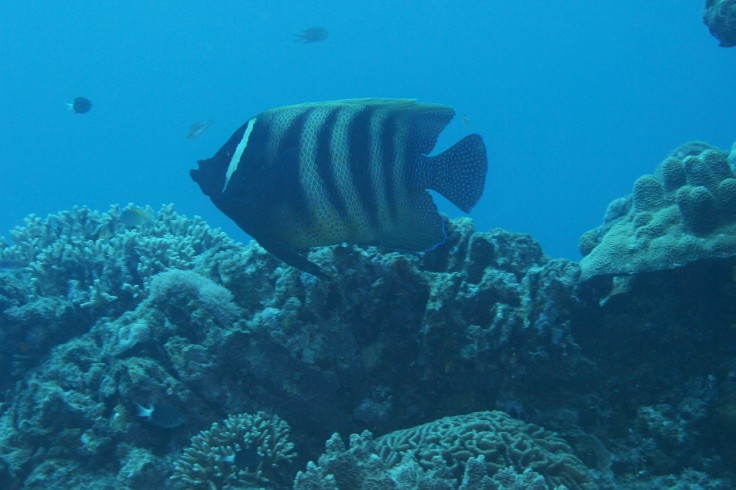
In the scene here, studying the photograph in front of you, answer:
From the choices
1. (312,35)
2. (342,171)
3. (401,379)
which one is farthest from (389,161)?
(312,35)

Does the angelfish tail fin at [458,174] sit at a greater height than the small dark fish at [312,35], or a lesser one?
lesser

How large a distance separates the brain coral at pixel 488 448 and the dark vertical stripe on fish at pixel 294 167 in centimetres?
138

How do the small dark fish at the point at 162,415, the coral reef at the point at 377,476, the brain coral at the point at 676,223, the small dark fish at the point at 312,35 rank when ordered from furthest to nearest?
the small dark fish at the point at 312,35
the brain coral at the point at 676,223
the small dark fish at the point at 162,415
the coral reef at the point at 377,476

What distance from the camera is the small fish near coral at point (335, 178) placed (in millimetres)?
2393

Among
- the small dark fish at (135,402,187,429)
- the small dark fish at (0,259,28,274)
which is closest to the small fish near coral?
the small dark fish at (135,402,187,429)

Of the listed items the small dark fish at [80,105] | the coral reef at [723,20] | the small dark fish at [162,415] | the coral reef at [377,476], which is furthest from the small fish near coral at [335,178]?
the small dark fish at [80,105]

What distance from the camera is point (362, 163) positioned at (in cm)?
240

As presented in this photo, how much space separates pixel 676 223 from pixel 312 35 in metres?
14.2

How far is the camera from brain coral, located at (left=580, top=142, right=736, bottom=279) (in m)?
3.29

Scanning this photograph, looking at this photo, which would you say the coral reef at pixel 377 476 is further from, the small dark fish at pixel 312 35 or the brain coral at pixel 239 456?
the small dark fish at pixel 312 35

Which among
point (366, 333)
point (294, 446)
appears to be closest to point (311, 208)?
point (366, 333)

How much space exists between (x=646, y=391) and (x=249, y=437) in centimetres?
247

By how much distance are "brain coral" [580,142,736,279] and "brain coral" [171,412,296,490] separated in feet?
7.89

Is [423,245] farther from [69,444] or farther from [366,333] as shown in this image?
[69,444]
